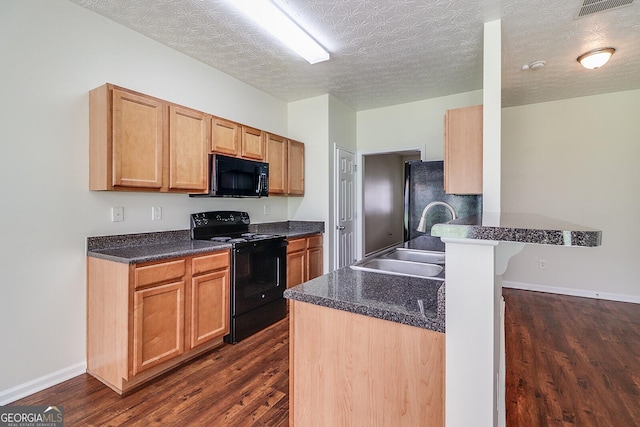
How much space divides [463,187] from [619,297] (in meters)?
3.20

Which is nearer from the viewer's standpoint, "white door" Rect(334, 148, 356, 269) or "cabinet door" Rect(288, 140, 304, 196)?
"cabinet door" Rect(288, 140, 304, 196)

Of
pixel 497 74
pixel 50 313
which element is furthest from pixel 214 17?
pixel 50 313

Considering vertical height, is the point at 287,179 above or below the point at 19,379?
above

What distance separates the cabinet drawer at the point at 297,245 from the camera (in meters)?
3.42

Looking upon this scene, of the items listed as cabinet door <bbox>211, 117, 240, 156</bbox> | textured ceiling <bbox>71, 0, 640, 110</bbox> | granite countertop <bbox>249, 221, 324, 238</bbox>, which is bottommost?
granite countertop <bbox>249, 221, 324, 238</bbox>

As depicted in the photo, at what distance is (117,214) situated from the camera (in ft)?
7.89

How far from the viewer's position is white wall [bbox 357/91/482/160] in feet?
13.4

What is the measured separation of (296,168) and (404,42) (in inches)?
77.3

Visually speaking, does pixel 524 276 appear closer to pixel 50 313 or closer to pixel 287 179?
pixel 287 179

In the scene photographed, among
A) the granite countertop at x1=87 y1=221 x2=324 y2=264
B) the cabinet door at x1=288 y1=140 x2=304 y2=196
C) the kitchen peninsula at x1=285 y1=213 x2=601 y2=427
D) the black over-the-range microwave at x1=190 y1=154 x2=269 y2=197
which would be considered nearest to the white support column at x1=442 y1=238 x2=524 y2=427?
the kitchen peninsula at x1=285 y1=213 x2=601 y2=427

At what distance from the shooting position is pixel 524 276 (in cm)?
435

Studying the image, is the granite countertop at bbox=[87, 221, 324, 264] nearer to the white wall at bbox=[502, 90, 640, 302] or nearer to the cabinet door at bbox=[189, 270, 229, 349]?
the cabinet door at bbox=[189, 270, 229, 349]

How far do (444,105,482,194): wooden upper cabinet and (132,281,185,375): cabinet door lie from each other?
7.78ft

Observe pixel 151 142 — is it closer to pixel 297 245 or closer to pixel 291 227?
pixel 297 245
